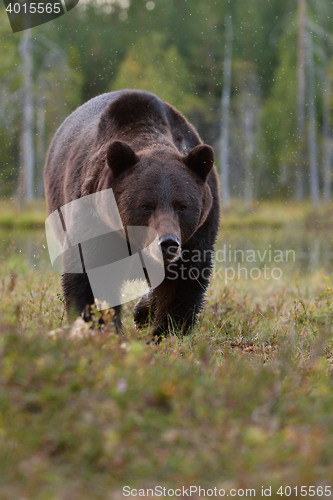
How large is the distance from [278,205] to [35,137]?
14169mm

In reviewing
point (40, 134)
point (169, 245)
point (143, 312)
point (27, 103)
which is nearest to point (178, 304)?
point (143, 312)

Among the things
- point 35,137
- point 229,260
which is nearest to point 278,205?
point 35,137

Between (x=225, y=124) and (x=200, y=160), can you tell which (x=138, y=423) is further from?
(x=225, y=124)

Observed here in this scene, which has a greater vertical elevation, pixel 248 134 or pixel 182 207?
pixel 182 207

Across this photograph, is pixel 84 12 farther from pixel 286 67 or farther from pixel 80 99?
pixel 286 67

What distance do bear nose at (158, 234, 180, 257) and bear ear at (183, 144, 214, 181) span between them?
31.8 inches

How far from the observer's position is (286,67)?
32812 millimetres

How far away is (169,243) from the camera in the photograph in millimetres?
4086

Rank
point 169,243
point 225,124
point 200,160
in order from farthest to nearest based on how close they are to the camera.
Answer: point 225,124 < point 200,160 < point 169,243

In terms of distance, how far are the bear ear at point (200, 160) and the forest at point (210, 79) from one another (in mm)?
22030

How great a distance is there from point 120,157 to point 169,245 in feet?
2.63

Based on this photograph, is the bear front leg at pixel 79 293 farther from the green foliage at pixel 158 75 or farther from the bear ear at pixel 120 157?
the green foliage at pixel 158 75

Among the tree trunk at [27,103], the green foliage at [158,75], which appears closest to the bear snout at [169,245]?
the tree trunk at [27,103]

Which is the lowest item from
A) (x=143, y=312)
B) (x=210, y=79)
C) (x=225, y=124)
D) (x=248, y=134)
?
(x=248, y=134)
